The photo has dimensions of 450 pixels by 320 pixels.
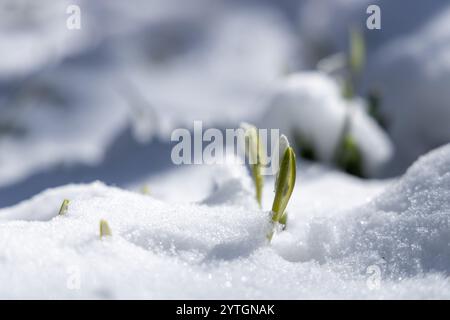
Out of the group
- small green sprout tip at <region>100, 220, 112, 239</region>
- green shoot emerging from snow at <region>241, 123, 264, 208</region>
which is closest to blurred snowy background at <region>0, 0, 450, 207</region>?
green shoot emerging from snow at <region>241, 123, 264, 208</region>

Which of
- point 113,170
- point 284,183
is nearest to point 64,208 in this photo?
point 284,183

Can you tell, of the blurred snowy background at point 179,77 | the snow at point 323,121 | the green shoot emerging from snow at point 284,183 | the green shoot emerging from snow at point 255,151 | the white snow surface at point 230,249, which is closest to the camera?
the white snow surface at point 230,249

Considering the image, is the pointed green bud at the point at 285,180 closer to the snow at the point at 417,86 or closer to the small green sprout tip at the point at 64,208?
the small green sprout tip at the point at 64,208

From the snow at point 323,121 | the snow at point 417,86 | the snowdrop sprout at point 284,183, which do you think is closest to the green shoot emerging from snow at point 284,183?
the snowdrop sprout at point 284,183

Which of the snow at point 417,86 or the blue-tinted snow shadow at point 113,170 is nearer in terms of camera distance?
the snow at point 417,86

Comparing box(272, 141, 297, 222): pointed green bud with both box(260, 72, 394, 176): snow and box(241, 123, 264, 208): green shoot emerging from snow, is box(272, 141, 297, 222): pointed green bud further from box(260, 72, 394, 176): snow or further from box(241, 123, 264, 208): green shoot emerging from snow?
box(260, 72, 394, 176): snow

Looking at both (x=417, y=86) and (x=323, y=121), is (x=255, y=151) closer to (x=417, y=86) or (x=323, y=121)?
(x=323, y=121)

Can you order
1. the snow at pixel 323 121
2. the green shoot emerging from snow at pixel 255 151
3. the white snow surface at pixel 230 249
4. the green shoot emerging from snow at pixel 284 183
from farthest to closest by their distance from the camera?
the snow at pixel 323 121 → the green shoot emerging from snow at pixel 255 151 → the green shoot emerging from snow at pixel 284 183 → the white snow surface at pixel 230 249
